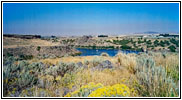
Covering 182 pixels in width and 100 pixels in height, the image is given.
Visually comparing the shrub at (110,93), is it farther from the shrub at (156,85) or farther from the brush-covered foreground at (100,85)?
the shrub at (156,85)

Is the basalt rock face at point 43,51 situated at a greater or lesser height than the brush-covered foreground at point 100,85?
greater

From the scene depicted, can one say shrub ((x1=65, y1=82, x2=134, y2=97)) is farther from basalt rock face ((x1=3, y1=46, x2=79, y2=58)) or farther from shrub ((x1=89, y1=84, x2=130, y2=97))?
basalt rock face ((x1=3, y1=46, x2=79, y2=58))

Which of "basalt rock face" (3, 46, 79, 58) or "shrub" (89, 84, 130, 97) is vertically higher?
"basalt rock face" (3, 46, 79, 58)

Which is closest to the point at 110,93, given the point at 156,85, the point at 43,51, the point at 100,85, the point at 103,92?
the point at 103,92

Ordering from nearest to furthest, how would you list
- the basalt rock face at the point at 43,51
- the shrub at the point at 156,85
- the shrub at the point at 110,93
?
1. the shrub at the point at 110,93
2. the shrub at the point at 156,85
3. the basalt rock face at the point at 43,51

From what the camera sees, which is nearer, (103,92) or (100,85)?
(103,92)

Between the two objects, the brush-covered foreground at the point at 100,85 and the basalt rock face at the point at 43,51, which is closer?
the brush-covered foreground at the point at 100,85

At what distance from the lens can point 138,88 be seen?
3072 millimetres

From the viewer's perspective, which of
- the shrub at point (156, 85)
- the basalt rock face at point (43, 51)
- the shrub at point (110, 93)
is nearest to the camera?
the shrub at point (110, 93)

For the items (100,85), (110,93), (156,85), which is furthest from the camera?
(100,85)

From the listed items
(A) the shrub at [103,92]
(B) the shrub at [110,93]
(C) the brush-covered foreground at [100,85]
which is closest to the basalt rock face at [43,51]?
(C) the brush-covered foreground at [100,85]

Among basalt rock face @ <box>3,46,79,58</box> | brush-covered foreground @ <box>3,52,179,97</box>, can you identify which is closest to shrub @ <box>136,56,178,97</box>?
brush-covered foreground @ <box>3,52,179,97</box>

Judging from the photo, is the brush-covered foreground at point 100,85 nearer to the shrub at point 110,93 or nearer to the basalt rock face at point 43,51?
Answer: the shrub at point 110,93

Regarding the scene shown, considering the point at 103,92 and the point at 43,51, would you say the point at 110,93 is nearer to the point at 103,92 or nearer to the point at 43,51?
the point at 103,92
